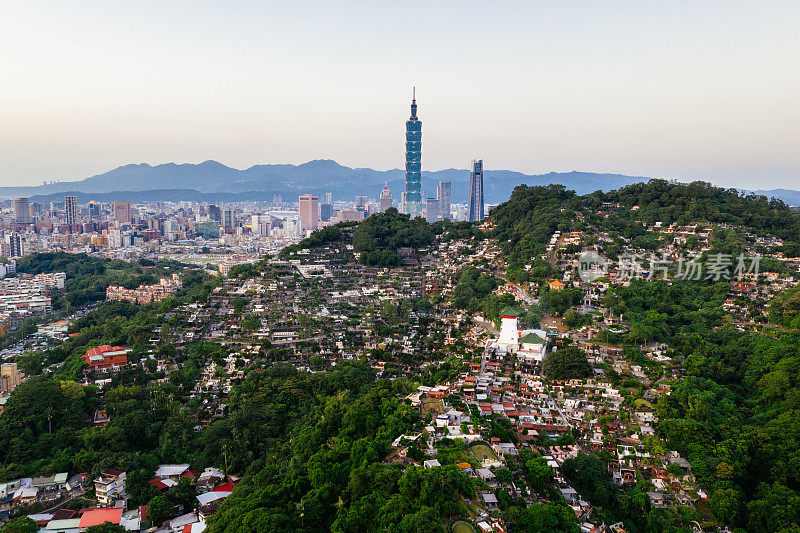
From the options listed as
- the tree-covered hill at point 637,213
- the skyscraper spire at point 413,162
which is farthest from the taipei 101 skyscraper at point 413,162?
the tree-covered hill at point 637,213

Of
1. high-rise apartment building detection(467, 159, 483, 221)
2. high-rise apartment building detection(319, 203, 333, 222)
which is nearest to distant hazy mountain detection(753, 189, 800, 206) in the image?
high-rise apartment building detection(467, 159, 483, 221)

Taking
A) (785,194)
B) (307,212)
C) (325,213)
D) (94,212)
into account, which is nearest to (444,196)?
(307,212)

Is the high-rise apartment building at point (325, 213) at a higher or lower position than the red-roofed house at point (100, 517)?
higher

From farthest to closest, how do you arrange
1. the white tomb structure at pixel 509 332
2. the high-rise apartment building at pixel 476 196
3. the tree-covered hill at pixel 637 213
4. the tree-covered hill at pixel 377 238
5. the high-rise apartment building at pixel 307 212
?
the high-rise apartment building at pixel 307 212 < the high-rise apartment building at pixel 476 196 < the tree-covered hill at pixel 377 238 < the tree-covered hill at pixel 637 213 < the white tomb structure at pixel 509 332

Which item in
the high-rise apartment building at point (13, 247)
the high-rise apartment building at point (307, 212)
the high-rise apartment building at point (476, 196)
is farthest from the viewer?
the high-rise apartment building at point (307, 212)

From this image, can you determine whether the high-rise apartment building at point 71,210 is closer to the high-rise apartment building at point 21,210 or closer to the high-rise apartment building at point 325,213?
the high-rise apartment building at point 21,210

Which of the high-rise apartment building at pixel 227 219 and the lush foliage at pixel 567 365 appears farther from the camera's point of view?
the high-rise apartment building at pixel 227 219

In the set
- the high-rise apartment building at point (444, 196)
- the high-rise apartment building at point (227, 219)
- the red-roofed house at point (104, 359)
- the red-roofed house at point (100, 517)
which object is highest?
the high-rise apartment building at point (444, 196)

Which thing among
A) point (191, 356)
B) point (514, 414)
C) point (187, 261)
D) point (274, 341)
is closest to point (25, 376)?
point (191, 356)
